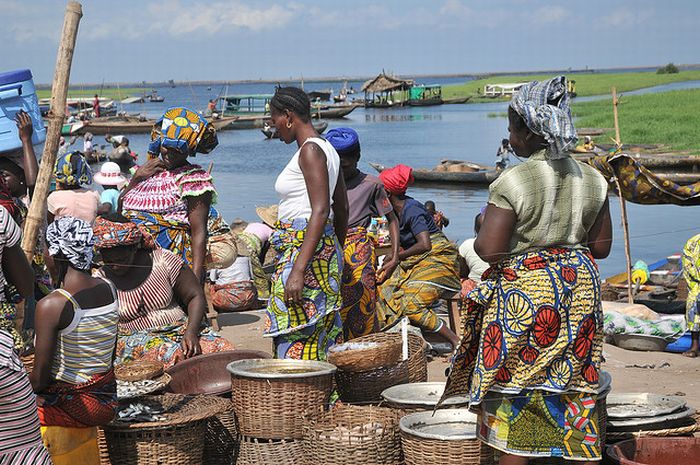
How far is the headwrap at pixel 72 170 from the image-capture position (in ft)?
24.3

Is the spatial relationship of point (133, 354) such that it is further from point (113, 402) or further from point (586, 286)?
point (586, 286)

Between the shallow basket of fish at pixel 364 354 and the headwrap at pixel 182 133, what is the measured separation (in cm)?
131

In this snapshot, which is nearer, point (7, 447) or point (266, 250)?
point (7, 447)

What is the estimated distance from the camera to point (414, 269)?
6961 millimetres

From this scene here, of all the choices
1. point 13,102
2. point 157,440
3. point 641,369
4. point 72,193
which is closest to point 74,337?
point 157,440

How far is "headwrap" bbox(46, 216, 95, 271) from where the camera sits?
11.4ft

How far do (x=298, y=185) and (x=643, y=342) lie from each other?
4157 mm

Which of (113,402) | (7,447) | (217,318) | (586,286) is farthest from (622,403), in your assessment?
(217,318)

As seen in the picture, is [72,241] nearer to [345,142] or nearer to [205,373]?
[205,373]

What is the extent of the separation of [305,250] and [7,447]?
57.8 inches

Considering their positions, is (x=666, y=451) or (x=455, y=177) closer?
(x=666, y=451)

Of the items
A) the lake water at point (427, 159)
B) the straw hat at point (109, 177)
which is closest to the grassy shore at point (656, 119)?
the lake water at point (427, 159)

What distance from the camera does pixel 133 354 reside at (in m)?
4.64

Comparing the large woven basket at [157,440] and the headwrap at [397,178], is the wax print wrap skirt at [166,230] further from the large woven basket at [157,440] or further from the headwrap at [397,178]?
the headwrap at [397,178]
